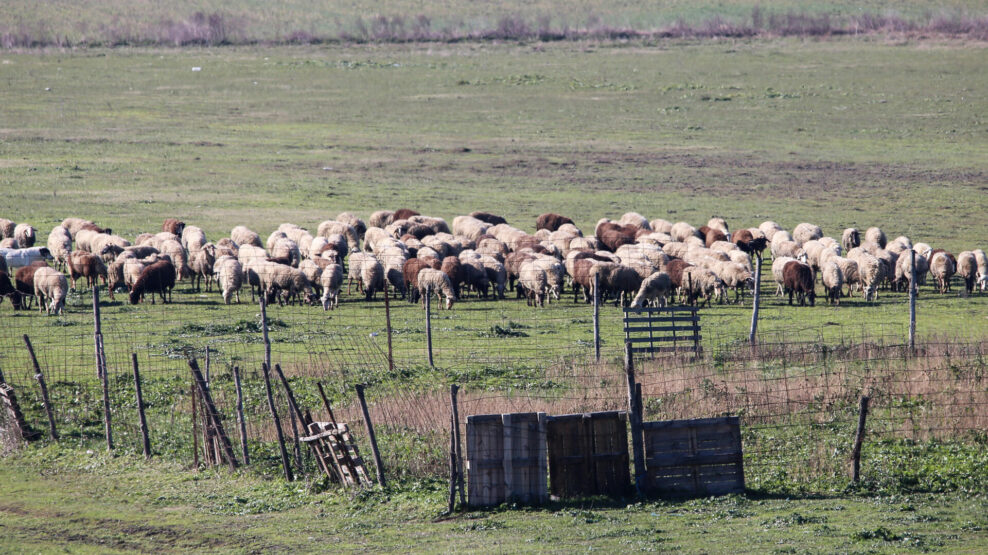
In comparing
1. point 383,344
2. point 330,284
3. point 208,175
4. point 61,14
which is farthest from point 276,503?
→ point 61,14

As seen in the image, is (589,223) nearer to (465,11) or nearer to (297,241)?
(297,241)

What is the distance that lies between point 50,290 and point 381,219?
15785 millimetres

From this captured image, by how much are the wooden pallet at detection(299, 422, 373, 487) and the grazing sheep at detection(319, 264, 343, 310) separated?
1528 centimetres

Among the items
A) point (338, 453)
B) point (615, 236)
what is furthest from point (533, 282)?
point (338, 453)

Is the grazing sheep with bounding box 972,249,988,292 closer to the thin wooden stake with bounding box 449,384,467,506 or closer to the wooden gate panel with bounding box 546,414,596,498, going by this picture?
the wooden gate panel with bounding box 546,414,596,498

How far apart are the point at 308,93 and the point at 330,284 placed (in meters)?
51.9

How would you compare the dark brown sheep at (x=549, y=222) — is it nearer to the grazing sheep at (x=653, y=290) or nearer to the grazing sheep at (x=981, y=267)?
the grazing sheep at (x=653, y=290)

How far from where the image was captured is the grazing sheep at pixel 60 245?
32938mm

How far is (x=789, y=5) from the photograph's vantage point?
121000mm

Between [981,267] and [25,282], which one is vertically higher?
[25,282]

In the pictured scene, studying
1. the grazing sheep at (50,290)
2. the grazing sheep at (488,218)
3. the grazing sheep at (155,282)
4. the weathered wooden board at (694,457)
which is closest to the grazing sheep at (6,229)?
the grazing sheep at (50,290)

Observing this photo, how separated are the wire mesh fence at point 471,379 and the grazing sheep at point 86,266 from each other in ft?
10.7

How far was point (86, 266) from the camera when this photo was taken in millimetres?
29906

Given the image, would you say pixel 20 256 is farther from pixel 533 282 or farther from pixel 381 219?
pixel 533 282
